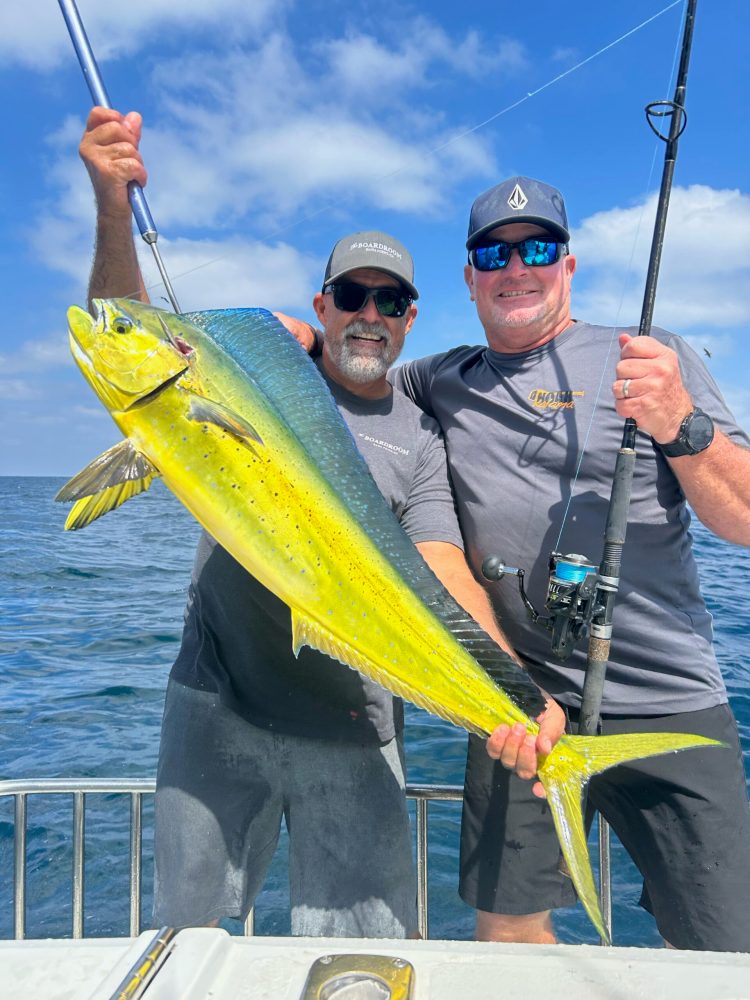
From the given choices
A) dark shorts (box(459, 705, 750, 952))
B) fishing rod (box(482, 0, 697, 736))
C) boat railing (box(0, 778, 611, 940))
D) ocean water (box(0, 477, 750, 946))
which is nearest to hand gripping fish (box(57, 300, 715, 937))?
fishing rod (box(482, 0, 697, 736))

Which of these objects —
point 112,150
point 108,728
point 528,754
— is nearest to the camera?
point 528,754

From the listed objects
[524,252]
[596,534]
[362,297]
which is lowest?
[596,534]

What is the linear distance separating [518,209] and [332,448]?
142cm

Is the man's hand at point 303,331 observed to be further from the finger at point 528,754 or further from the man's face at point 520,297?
→ the finger at point 528,754

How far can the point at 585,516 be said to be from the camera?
9.29 feet

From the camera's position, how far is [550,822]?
289cm

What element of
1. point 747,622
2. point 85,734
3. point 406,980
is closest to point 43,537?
point 85,734

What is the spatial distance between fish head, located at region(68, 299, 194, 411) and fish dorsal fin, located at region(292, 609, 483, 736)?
0.70m

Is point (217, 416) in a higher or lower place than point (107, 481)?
higher

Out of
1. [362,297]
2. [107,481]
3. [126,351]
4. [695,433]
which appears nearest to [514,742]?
[695,433]

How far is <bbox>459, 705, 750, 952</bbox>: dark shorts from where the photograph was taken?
101 inches

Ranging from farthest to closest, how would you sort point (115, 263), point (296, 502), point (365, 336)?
point (365, 336) < point (115, 263) < point (296, 502)

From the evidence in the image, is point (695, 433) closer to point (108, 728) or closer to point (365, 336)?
point (365, 336)

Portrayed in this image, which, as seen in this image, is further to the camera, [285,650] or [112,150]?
[285,650]
